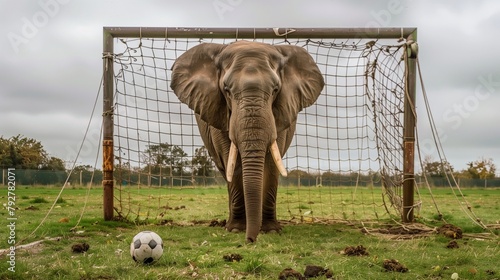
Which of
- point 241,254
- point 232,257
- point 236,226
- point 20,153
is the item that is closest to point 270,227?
point 236,226

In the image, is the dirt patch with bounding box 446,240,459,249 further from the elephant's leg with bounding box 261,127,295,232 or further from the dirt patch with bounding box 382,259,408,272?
the elephant's leg with bounding box 261,127,295,232

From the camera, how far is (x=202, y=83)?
770 cm

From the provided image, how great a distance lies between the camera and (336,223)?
958 centimetres

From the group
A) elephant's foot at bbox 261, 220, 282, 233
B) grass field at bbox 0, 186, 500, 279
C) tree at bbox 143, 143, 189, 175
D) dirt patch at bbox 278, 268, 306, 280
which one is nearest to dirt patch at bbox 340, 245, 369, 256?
grass field at bbox 0, 186, 500, 279

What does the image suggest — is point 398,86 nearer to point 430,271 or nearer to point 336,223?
point 336,223

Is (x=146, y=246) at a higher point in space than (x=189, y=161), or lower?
lower

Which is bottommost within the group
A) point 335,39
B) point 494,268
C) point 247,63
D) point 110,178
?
point 494,268

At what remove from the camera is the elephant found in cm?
645

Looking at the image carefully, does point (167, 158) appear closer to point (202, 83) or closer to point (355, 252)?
point (202, 83)

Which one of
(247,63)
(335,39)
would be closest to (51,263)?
(247,63)

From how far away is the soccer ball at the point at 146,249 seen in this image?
16.5 feet

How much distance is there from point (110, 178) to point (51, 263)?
4.18m

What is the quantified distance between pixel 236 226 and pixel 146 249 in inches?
119

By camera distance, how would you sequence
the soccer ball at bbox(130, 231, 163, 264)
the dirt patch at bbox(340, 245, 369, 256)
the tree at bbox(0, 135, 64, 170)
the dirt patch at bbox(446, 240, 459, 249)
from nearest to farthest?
the soccer ball at bbox(130, 231, 163, 264) → the dirt patch at bbox(340, 245, 369, 256) → the dirt patch at bbox(446, 240, 459, 249) → the tree at bbox(0, 135, 64, 170)
